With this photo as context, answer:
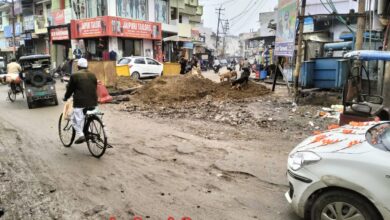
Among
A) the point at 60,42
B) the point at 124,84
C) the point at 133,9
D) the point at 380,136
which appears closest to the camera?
the point at 380,136

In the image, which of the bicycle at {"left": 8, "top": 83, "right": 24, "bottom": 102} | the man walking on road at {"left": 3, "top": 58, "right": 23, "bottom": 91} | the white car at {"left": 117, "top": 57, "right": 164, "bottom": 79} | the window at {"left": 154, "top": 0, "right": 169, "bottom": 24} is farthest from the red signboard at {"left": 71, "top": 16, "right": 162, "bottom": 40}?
the bicycle at {"left": 8, "top": 83, "right": 24, "bottom": 102}

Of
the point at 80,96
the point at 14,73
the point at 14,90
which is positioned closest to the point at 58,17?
the point at 14,73

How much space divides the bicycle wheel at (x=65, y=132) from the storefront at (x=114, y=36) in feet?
65.1

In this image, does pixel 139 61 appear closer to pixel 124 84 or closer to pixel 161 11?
pixel 124 84

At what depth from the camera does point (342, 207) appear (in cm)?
334

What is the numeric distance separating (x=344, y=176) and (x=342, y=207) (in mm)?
315

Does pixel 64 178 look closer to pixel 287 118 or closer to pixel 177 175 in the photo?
pixel 177 175

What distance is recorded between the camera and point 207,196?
4.64 meters

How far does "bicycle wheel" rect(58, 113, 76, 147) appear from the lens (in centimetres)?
722

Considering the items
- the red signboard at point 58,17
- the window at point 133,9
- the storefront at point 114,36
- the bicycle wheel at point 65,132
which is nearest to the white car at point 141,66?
the storefront at point 114,36

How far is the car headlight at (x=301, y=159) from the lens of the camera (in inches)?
140

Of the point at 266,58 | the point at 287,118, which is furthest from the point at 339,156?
the point at 266,58

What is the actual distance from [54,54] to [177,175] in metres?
32.9

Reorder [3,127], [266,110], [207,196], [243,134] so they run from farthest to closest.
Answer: [266,110], [3,127], [243,134], [207,196]
